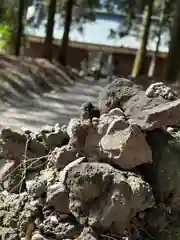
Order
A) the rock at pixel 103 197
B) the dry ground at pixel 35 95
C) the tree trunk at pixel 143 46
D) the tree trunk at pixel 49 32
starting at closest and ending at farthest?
the rock at pixel 103 197 < the dry ground at pixel 35 95 < the tree trunk at pixel 49 32 < the tree trunk at pixel 143 46

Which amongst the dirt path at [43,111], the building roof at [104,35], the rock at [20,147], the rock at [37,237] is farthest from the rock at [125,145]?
the building roof at [104,35]

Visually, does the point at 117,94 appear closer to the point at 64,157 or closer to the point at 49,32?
the point at 64,157

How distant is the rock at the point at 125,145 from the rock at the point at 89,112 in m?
0.34

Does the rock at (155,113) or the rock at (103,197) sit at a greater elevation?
the rock at (155,113)

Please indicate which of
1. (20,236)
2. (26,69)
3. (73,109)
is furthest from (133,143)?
(26,69)

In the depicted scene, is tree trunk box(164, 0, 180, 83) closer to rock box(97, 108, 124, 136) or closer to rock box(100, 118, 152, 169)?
rock box(97, 108, 124, 136)

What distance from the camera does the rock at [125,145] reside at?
7.78ft

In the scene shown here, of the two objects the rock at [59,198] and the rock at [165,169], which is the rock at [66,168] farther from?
the rock at [165,169]

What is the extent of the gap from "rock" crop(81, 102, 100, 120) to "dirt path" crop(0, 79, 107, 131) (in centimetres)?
397

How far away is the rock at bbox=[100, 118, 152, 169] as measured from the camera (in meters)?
2.37

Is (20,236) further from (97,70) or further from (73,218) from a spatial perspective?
(97,70)

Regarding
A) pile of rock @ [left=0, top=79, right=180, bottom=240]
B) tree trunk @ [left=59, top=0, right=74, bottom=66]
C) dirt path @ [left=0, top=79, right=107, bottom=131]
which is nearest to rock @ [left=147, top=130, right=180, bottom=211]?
pile of rock @ [left=0, top=79, right=180, bottom=240]

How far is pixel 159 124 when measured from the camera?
2453mm

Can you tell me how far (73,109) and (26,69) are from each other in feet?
10.5
